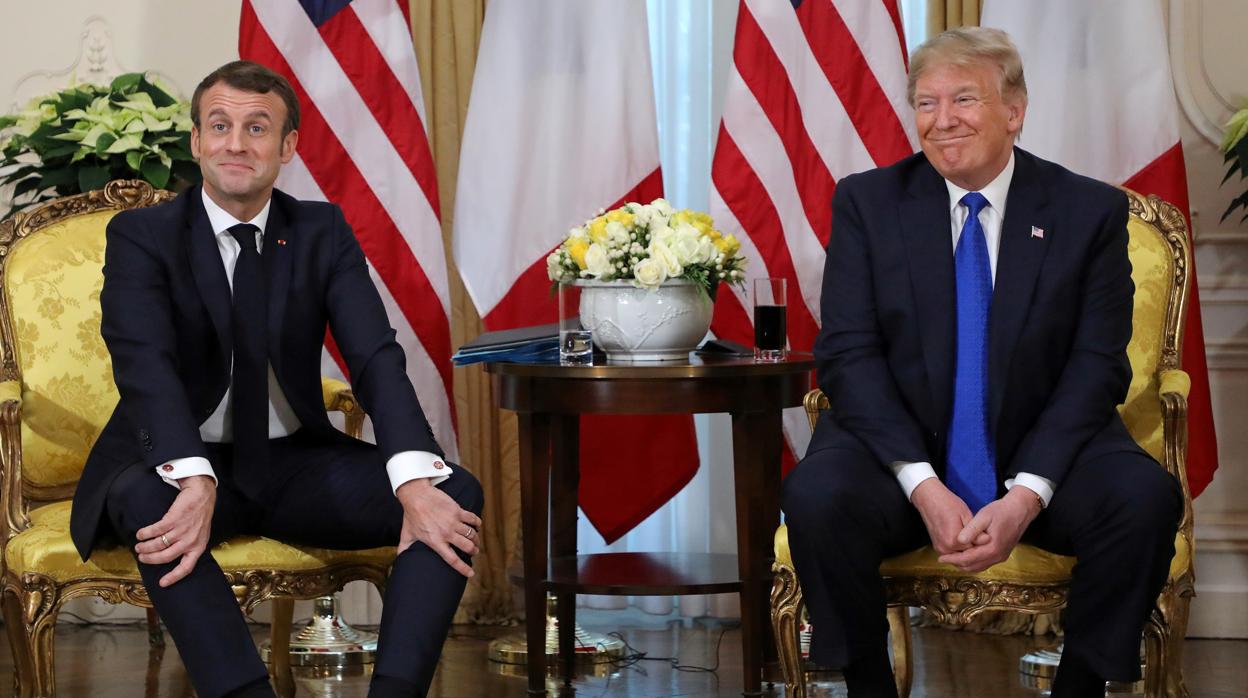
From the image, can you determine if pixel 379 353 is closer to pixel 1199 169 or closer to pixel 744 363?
pixel 744 363

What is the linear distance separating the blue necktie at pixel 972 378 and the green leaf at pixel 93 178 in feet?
6.83

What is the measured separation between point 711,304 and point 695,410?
12.0 inches

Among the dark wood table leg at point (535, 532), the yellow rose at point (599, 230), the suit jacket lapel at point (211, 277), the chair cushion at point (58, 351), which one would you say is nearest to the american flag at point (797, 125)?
the yellow rose at point (599, 230)

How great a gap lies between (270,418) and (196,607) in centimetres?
54

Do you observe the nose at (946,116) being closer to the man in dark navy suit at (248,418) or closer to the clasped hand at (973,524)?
the clasped hand at (973,524)

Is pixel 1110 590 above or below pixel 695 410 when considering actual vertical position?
below

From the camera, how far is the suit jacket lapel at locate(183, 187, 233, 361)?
273cm

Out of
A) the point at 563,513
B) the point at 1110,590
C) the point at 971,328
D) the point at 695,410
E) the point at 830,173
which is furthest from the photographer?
the point at 830,173

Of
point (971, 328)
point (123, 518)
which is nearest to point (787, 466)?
point (971, 328)

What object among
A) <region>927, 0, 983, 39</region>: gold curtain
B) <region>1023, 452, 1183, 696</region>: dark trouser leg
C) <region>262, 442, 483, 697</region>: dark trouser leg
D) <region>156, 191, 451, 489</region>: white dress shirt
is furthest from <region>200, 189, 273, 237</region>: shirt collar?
<region>927, 0, 983, 39</region>: gold curtain

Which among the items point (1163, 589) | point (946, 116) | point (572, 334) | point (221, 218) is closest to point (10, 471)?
point (221, 218)

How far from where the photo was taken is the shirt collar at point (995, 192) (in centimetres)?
275

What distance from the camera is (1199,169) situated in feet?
13.2

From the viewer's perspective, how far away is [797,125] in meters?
3.85
